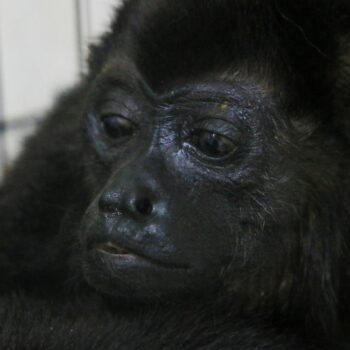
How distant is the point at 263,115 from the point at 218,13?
24cm

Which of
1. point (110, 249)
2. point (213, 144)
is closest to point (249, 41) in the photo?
point (213, 144)

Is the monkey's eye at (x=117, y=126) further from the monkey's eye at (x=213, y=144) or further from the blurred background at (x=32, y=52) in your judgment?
the blurred background at (x=32, y=52)

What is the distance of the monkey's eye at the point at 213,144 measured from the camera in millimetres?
2293

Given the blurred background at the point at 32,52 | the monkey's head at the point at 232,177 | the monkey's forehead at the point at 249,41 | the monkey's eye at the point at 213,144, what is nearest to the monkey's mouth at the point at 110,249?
the monkey's head at the point at 232,177

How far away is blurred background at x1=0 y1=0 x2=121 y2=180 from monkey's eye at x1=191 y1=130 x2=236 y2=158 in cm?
241

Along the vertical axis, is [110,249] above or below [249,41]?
below

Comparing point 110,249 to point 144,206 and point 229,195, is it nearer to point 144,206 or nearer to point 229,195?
point 144,206

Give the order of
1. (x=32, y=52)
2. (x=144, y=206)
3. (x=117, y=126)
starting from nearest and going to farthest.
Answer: (x=144, y=206), (x=117, y=126), (x=32, y=52)

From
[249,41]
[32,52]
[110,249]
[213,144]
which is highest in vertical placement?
[32,52]

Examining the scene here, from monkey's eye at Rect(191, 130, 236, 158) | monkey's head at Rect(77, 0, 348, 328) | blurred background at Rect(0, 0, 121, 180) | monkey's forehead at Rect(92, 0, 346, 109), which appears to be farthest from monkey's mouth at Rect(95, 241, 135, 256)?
blurred background at Rect(0, 0, 121, 180)

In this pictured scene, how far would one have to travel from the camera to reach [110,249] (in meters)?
2.26

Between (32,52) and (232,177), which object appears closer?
(232,177)

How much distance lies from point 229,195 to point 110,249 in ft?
0.94

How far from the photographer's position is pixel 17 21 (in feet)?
15.5
